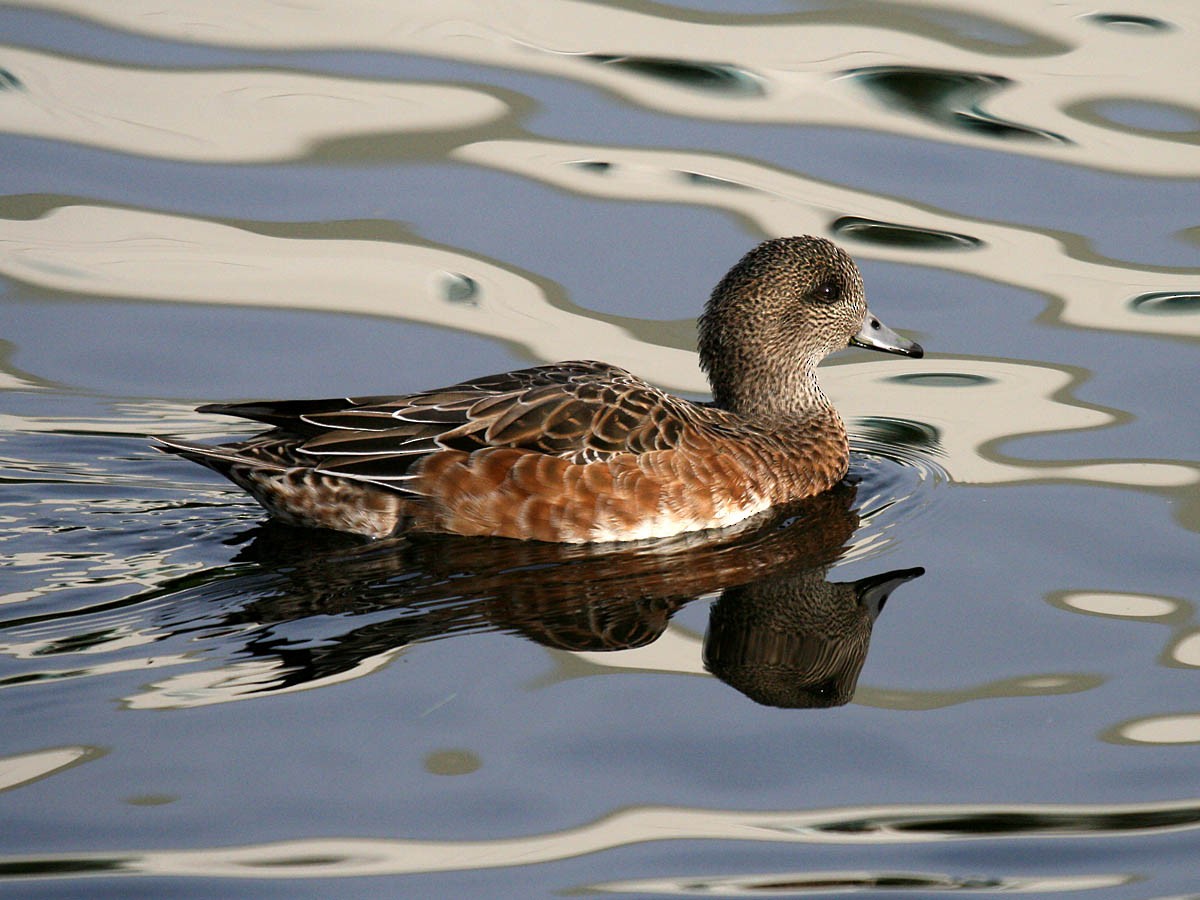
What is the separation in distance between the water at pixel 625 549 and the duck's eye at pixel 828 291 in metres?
0.85

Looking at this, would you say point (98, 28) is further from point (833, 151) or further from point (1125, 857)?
point (1125, 857)

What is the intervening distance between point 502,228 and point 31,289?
2.88 meters

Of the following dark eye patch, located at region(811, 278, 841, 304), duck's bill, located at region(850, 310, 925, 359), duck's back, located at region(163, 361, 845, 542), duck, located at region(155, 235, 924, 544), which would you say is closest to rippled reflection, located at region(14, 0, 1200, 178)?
duck's bill, located at region(850, 310, 925, 359)

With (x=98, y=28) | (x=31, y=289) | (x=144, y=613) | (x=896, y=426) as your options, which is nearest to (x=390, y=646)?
(x=144, y=613)

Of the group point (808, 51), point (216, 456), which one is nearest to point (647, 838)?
point (216, 456)

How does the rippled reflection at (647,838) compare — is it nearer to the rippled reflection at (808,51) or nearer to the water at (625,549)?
the water at (625,549)

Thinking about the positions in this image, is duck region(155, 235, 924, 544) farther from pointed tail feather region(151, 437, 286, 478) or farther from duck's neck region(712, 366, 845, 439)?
duck's neck region(712, 366, 845, 439)

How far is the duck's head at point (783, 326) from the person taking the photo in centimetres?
913

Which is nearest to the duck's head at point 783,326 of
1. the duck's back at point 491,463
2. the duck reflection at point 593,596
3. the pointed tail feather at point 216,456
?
the duck's back at point 491,463

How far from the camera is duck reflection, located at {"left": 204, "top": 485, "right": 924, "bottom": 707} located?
6859 millimetres

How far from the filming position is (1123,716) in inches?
256

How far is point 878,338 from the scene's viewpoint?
9344 millimetres

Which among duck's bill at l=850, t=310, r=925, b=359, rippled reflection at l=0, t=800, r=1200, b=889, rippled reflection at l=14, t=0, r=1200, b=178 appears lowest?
rippled reflection at l=0, t=800, r=1200, b=889

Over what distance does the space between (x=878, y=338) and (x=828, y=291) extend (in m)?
0.38
